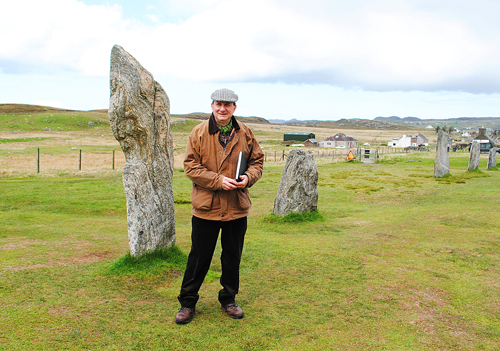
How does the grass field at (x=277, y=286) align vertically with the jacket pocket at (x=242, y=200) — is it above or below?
below

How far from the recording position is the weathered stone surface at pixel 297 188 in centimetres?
1188

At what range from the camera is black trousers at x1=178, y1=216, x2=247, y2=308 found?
5.13 m

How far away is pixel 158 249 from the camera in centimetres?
686

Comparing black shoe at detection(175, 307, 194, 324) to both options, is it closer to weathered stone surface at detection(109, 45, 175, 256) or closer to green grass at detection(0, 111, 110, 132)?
weathered stone surface at detection(109, 45, 175, 256)

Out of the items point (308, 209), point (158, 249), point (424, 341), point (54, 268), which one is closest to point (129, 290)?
point (158, 249)

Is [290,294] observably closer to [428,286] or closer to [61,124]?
[428,286]

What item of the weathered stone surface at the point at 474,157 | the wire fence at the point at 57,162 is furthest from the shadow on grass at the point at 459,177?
the wire fence at the point at 57,162

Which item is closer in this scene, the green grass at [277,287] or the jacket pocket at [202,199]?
the green grass at [277,287]

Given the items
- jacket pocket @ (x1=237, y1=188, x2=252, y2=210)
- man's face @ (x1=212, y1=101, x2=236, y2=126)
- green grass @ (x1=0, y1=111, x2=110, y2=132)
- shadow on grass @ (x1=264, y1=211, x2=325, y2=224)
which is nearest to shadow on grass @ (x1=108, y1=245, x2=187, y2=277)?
jacket pocket @ (x1=237, y1=188, x2=252, y2=210)

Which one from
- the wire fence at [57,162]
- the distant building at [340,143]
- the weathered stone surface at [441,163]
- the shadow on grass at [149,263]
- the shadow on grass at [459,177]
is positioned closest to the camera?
the shadow on grass at [149,263]

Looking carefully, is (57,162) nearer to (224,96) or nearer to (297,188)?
(297,188)

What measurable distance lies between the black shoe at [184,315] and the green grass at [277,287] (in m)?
0.09

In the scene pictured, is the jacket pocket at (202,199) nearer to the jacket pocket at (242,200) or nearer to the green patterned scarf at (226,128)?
the jacket pocket at (242,200)

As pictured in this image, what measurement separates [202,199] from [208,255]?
30.2 inches
